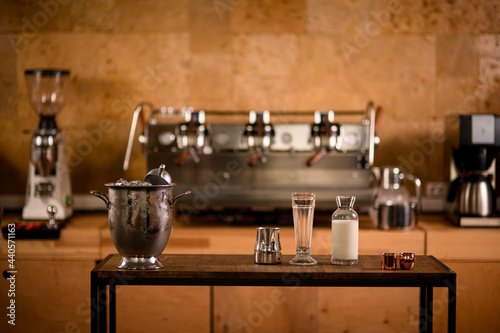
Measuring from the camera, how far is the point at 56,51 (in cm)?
374

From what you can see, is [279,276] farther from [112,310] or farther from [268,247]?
[112,310]

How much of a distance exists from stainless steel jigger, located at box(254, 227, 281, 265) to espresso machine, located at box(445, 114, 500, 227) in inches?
61.0

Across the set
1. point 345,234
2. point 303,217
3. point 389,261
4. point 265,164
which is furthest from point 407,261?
point 265,164

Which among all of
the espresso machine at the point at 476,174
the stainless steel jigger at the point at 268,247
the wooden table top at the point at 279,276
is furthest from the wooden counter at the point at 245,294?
the wooden table top at the point at 279,276

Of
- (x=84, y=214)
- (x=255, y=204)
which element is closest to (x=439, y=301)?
(x=255, y=204)

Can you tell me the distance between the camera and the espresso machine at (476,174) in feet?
10.4

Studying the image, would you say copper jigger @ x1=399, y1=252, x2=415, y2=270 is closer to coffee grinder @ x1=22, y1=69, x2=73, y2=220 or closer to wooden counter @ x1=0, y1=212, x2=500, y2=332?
wooden counter @ x1=0, y1=212, x2=500, y2=332

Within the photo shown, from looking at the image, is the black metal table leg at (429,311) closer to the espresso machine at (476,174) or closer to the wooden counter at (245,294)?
the wooden counter at (245,294)

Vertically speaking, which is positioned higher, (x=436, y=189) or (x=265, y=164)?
(x=265, y=164)

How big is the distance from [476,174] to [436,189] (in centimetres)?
53

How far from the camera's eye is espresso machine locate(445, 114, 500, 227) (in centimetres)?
318

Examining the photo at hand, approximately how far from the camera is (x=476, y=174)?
3.23 metres

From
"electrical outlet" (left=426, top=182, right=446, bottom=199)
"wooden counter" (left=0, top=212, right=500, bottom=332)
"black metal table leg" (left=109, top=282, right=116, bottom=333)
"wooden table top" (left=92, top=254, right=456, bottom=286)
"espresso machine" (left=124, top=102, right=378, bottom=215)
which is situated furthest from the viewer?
"electrical outlet" (left=426, top=182, right=446, bottom=199)

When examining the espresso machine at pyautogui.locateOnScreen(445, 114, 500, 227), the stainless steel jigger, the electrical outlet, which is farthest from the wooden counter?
the stainless steel jigger
